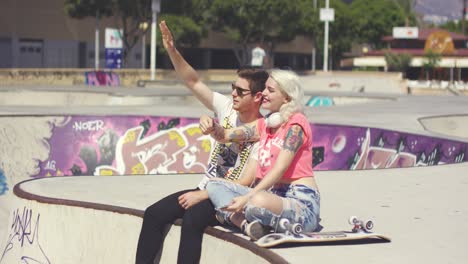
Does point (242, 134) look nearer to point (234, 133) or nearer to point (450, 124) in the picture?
point (234, 133)

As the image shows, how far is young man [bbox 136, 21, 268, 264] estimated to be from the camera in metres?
6.14

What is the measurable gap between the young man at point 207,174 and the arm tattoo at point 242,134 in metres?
0.09

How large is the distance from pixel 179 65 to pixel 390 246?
206 centimetres

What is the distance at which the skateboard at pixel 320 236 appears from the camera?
233 inches

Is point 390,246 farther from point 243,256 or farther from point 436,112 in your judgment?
point 436,112

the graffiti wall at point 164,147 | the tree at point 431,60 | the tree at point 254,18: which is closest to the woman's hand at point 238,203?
the graffiti wall at point 164,147

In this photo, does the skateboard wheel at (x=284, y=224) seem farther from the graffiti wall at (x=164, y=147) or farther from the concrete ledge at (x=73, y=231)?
the graffiti wall at (x=164, y=147)

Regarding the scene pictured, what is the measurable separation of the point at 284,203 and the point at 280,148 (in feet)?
1.26

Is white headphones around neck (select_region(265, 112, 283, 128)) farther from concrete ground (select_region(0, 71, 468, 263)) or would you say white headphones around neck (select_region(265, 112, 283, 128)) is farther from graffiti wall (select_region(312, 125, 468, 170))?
graffiti wall (select_region(312, 125, 468, 170))

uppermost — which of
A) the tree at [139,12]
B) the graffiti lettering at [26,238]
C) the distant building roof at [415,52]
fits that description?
the tree at [139,12]

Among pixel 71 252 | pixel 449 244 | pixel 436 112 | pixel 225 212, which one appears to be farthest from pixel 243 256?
pixel 436 112

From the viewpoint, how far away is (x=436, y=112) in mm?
23406

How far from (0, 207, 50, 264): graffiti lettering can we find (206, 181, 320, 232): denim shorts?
2106mm

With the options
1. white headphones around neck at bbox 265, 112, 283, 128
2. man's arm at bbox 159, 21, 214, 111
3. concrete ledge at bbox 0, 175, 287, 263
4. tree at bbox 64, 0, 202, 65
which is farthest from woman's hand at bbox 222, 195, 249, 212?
tree at bbox 64, 0, 202, 65
